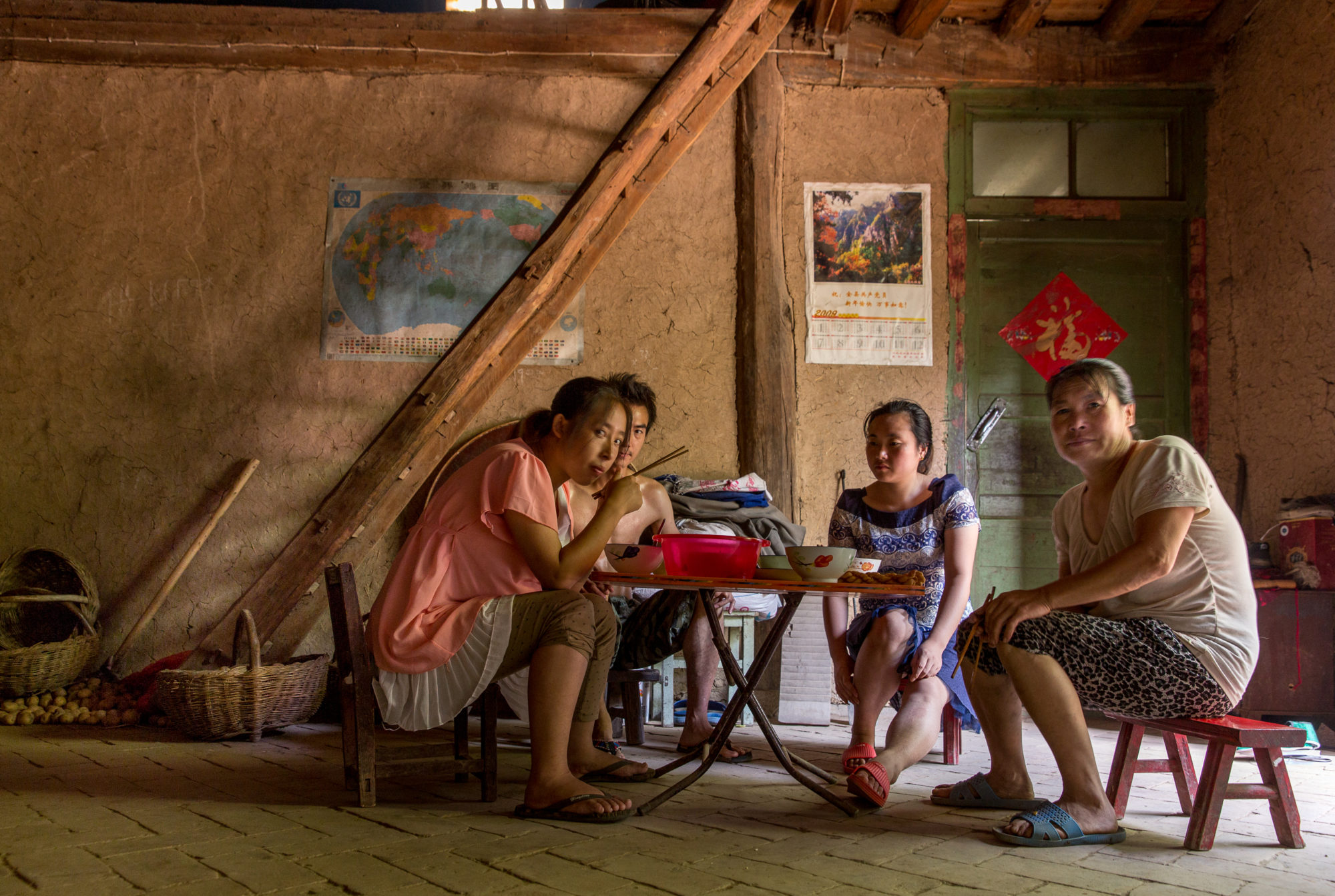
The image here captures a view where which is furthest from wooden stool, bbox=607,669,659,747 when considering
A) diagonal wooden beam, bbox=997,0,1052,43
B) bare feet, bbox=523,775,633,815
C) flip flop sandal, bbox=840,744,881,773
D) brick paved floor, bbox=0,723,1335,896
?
diagonal wooden beam, bbox=997,0,1052,43

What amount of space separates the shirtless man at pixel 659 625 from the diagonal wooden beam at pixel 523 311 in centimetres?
119

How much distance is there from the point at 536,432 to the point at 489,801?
107 centimetres

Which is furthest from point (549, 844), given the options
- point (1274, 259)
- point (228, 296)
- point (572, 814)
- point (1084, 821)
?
point (1274, 259)

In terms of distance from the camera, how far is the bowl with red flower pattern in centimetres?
245

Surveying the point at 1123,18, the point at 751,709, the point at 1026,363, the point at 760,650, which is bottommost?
the point at 751,709

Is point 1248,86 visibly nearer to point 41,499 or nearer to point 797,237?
point 797,237

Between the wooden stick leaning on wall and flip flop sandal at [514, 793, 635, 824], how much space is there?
2846 millimetres

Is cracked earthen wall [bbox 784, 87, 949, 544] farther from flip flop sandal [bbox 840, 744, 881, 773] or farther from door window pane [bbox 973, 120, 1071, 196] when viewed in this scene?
flip flop sandal [bbox 840, 744, 881, 773]

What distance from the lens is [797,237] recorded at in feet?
16.8

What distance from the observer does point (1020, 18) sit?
4.97 metres

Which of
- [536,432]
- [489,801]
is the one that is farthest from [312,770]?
[536,432]

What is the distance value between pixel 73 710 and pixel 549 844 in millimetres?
2902

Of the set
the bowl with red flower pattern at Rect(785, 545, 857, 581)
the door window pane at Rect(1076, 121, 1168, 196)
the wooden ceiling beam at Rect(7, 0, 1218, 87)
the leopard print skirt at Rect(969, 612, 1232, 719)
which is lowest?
the leopard print skirt at Rect(969, 612, 1232, 719)

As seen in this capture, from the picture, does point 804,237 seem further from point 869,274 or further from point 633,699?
point 633,699
